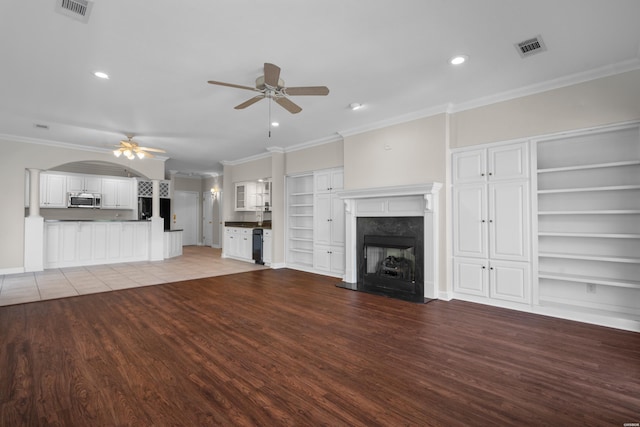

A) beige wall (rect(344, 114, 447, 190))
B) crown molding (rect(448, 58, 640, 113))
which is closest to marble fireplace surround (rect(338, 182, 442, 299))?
beige wall (rect(344, 114, 447, 190))

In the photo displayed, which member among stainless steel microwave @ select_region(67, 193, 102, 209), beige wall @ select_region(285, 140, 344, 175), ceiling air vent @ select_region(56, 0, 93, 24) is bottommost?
stainless steel microwave @ select_region(67, 193, 102, 209)

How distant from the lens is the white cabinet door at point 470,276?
163 inches

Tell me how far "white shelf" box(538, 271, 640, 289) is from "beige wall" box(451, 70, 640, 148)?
175 centimetres

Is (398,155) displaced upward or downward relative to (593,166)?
upward

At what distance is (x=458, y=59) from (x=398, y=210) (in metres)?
2.31

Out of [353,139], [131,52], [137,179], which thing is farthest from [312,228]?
[137,179]

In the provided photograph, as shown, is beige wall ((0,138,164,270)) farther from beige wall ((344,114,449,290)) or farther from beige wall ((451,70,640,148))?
beige wall ((451,70,640,148))

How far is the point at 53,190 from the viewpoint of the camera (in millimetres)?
8000

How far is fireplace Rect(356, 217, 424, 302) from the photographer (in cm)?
451

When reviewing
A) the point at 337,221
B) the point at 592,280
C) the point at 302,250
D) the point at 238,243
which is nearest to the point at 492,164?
the point at 592,280

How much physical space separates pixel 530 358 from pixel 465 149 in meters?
2.79

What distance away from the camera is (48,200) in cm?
794

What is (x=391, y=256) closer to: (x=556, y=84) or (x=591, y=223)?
(x=591, y=223)

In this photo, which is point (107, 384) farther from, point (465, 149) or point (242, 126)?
point (465, 149)
